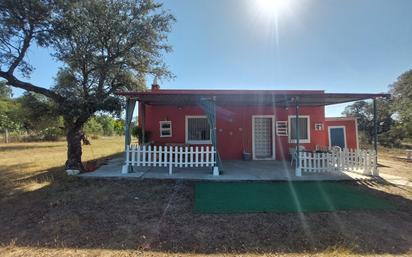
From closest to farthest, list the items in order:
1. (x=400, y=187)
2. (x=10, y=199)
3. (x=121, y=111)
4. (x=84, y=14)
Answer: (x=10, y=199)
(x=400, y=187)
(x=84, y=14)
(x=121, y=111)

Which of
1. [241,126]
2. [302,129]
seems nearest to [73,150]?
[241,126]

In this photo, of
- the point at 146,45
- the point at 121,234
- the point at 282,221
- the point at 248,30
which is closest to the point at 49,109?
the point at 146,45

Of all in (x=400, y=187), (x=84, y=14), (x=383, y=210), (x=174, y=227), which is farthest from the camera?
(x=84, y=14)

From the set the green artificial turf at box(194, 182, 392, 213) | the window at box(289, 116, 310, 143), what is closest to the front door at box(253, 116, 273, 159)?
the window at box(289, 116, 310, 143)

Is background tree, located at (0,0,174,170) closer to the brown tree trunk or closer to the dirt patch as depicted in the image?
the brown tree trunk

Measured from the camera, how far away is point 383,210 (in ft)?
16.0

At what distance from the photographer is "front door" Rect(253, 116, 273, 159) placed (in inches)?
439

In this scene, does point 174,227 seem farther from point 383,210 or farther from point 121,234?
point 383,210

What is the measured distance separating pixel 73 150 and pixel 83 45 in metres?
3.77

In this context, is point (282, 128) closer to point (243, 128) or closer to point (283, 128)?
point (283, 128)

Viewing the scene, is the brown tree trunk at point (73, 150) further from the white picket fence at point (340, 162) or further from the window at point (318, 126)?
the window at point (318, 126)

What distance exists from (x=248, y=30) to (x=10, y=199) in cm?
933

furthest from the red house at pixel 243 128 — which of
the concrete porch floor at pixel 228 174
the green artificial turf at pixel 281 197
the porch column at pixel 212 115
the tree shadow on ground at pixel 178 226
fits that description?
the tree shadow on ground at pixel 178 226

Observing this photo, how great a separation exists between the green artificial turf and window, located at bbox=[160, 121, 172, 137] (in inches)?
192
